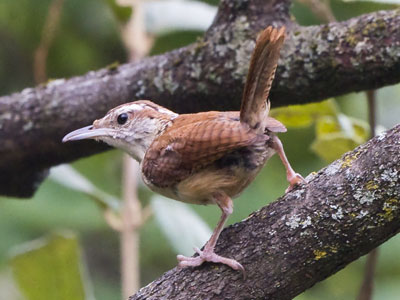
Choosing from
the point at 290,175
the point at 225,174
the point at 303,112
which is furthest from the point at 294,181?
the point at 303,112

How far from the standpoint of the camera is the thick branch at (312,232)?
6.40ft

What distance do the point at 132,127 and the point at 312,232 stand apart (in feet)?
3.34

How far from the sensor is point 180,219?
329 centimetres

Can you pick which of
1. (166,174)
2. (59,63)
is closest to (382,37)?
(166,174)

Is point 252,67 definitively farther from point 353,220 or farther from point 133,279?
point 133,279

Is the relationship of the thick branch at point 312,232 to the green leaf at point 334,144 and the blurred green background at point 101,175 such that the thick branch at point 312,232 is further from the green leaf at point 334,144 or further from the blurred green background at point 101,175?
the blurred green background at point 101,175

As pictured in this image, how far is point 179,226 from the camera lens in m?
3.27

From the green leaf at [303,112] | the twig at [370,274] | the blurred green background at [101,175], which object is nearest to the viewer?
the twig at [370,274]

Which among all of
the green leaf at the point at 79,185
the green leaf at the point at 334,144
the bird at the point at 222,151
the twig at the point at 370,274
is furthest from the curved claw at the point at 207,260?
Result: the green leaf at the point at 79,185

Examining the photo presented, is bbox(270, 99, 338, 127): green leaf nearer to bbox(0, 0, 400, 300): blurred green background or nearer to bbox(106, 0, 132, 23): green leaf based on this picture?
bbox(0, 0, 400, 300): blurred green background

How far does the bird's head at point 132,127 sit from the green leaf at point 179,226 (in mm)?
532

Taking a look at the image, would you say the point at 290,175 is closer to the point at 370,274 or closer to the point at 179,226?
the point at 370,274

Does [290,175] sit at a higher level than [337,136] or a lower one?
lower

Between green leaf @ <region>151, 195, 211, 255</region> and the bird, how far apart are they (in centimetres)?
73
